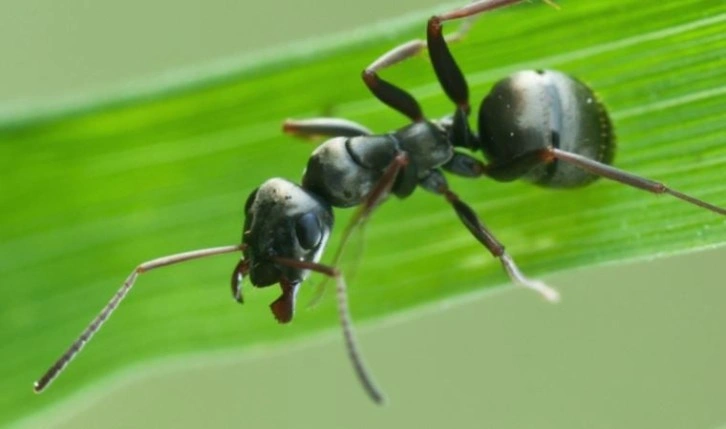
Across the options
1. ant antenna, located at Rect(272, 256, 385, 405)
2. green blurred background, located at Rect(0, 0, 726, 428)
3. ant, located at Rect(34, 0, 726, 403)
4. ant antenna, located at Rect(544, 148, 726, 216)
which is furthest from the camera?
green blurred background, located at Rect(0, 0, 726, 428)

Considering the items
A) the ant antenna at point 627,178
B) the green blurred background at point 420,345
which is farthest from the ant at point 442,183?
the green blurred background at point 420,345

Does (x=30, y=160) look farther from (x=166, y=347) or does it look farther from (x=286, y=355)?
(x=286, y=355)

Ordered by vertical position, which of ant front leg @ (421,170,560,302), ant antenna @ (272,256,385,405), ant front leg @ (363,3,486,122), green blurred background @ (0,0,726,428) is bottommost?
green blurred background @ (0,0,726,428)

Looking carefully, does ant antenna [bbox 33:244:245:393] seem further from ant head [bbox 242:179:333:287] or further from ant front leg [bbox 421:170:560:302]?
ant front leg [bbox 421:170:560:302]

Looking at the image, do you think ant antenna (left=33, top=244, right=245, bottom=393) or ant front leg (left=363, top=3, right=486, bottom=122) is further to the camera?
ant front leg (left=363, top=3, right=486, bottom=122)

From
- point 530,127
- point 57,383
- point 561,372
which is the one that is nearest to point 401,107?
point 530,127

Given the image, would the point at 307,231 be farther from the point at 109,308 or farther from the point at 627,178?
the point at 627,178

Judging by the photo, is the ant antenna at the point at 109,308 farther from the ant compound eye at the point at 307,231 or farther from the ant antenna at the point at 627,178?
the ant antenna at the point at 627,178

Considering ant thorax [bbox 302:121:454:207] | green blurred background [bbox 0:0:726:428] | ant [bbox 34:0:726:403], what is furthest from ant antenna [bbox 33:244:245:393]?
green blurred background [bbox 0:0:726:428]

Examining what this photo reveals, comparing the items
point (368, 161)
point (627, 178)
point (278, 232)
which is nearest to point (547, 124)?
point (627, 178)
